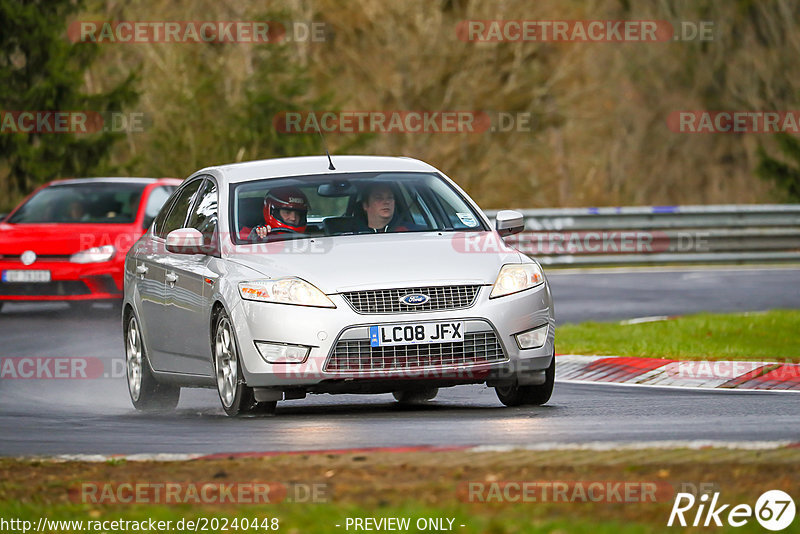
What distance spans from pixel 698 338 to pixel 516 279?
5.73 m

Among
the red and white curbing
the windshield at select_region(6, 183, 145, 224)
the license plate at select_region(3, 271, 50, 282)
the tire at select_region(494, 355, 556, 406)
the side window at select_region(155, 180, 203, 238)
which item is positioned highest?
the side window at select_region(155, 180, 203, 238)

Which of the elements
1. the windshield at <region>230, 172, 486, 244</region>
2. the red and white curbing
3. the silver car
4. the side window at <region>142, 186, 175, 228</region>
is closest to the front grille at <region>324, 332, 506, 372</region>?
the silver car

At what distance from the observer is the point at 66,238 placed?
20266 millimetres

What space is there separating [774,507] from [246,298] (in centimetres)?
460

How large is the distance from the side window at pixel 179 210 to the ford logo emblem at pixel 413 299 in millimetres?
2609

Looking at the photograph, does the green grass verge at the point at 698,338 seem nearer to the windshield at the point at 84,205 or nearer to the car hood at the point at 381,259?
the car hood at the point at 381,259

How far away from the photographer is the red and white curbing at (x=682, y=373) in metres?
12.6

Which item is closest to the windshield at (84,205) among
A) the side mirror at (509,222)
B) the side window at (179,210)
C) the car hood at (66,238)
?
the car hood at (66,238)

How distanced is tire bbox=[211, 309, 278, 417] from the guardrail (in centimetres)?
1866

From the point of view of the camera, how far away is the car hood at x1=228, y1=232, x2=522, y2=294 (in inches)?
402

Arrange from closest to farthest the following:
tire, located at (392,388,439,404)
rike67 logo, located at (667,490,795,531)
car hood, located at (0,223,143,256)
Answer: rike67 logo, located at (667,490,795,531) → tire, located at (392,388,439,404) → car hood, located at (0,223,143,256)

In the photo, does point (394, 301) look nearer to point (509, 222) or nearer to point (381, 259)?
point (381, 259)

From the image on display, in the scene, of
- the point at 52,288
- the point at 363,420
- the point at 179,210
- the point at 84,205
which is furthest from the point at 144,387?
the point at 84,205

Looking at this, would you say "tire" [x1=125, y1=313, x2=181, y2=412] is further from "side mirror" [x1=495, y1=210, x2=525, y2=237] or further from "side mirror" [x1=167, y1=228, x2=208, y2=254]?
"side mirror" [x1=495, y1=210, x2=525, y2=237]
